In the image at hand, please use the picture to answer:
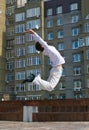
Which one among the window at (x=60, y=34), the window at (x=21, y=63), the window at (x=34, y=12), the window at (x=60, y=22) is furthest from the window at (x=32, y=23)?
the window at (x=21, y=63)

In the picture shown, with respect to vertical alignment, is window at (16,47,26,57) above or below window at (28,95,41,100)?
above

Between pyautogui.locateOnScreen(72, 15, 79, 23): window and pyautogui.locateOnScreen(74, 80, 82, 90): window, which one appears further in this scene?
pyautogui.locateOnScreen(72, 15, 79, 23): window

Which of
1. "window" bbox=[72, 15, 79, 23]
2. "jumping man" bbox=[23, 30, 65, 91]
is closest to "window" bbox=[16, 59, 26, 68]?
"window" bbox=[72, 15, 79, 23]

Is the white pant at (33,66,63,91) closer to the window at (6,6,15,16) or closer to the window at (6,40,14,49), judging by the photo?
the window at (6,40,14,49)

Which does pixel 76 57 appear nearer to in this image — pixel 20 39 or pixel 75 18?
pixel 75 18

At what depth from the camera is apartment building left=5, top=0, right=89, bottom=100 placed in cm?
7344

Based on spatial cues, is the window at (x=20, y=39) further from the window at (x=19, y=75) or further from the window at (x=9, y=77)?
the window at (x=9, y=77)

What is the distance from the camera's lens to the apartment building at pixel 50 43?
73438 mm

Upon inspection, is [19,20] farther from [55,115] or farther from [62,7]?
[55,115]

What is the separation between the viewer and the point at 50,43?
261ft

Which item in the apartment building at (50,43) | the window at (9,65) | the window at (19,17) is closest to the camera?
the apartment building at (50,43)

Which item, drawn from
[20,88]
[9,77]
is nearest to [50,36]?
[20,88]

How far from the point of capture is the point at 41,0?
81.5 m

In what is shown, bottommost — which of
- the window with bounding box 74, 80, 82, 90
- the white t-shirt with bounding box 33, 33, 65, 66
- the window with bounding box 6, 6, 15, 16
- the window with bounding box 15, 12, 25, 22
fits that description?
the window with bounding box 74, 80, 82, 90
